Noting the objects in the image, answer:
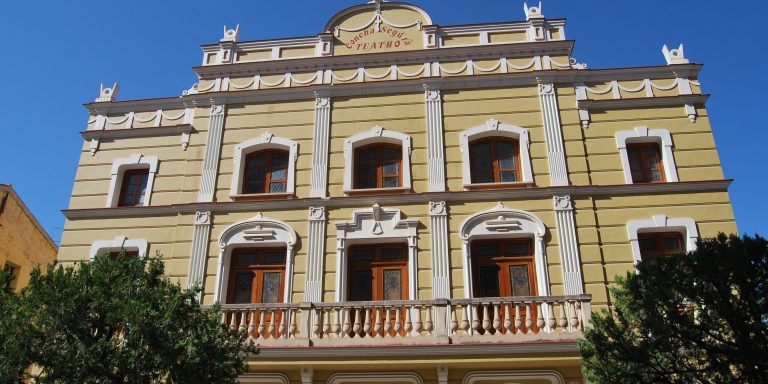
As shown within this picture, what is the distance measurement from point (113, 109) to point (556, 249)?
1328 centimetres

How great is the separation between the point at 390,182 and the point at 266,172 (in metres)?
3.47

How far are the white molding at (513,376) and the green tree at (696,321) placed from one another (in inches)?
111

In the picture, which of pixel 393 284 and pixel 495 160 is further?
pixel 495 160

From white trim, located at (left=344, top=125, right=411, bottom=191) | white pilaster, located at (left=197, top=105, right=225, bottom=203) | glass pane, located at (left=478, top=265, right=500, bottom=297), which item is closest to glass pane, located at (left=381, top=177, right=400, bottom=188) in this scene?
white trim, located at (left=344, top=125, right=411, bottom=191)

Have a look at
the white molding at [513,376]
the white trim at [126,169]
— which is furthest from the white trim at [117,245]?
the white molding at [513,376]

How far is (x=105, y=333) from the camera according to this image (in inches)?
380

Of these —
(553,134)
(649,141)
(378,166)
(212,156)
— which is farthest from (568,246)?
(212,156)

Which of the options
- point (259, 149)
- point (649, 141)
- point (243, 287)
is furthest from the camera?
point (259, 149)

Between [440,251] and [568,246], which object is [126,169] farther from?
[568,246]

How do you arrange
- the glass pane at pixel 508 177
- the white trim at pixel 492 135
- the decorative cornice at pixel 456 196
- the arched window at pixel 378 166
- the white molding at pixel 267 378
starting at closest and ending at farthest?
the white molding at pixel 267 378 < the decorative cornice at pixel 456 196 < the white trim at pixel 492 135 < the glass pane at pixel 508 177 < the arched window at pixel 378 166

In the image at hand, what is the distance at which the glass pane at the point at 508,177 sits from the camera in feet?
52.1

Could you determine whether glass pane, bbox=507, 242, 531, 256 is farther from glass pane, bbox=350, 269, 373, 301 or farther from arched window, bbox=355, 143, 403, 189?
glass pane, bbox=350, 269, 373, 301

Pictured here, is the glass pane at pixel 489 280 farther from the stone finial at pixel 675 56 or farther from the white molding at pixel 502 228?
the stone finial at pixel 675 56

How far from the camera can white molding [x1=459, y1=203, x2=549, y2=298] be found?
47.8ft
